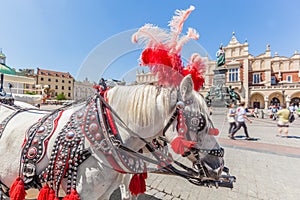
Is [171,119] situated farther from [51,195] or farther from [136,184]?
[51,195]

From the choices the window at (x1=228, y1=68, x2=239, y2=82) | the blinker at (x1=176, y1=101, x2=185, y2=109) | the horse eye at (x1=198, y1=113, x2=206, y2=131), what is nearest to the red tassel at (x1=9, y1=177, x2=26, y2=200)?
the blinker at (x1=176, y1=101, x2=185, y2=109)

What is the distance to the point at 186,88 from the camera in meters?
1.05

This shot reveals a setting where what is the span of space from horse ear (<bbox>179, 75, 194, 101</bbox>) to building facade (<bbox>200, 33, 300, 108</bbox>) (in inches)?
1259

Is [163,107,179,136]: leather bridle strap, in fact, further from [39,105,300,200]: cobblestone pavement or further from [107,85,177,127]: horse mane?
[39,105,300,200]: cobblestone pavement

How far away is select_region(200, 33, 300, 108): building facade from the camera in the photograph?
27.7m

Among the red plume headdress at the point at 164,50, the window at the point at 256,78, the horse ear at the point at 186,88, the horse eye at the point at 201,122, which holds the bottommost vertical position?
the horse eye at the point at 201,122

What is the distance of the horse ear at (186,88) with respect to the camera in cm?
103

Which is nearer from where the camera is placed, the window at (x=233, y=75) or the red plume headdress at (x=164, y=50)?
the red plume headdress at (x=164, y=50)

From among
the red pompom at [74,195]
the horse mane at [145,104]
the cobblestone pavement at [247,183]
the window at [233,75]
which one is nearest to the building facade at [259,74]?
the window at [233,75]

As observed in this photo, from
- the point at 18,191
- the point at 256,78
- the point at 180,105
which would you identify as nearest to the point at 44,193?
the point at 18,191

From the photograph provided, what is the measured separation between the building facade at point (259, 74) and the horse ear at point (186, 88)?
3198 cm

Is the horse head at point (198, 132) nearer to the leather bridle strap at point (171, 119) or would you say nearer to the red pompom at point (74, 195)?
the leather bridle strap at point (171, 119)

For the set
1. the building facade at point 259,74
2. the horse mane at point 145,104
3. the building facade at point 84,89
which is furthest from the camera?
the building facade at point 259,74

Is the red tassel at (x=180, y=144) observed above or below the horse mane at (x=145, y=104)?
below
